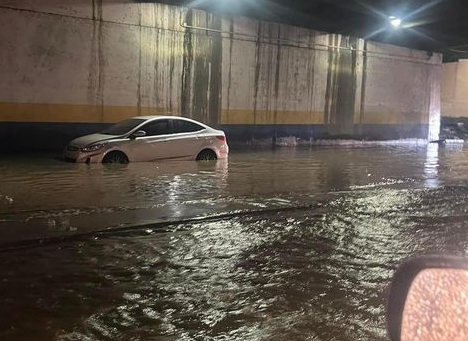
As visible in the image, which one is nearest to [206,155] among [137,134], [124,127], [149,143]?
[149,143]

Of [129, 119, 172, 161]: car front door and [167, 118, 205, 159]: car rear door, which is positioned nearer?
[129, 119, 172, 161]: car front door

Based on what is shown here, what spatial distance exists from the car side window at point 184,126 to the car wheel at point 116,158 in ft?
5.50

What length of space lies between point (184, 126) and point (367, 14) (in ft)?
39.0

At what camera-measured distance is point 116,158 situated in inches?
563

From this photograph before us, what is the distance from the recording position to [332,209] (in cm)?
951

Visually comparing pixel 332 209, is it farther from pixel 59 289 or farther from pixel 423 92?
pixel 423 92

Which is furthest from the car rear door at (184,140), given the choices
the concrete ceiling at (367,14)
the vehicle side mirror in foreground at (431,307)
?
the vehicle side mirror in foreground at (431,307)

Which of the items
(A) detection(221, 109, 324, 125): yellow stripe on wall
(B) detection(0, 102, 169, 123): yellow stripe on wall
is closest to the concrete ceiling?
(A) detection(221, 109, 324, 125): yellow stripe on wall

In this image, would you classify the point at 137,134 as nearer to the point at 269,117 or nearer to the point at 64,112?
the point at 64,112

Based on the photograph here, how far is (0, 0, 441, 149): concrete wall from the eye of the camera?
17.2 meters

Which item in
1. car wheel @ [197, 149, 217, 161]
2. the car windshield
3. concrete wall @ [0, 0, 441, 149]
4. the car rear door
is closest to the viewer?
the car windshield

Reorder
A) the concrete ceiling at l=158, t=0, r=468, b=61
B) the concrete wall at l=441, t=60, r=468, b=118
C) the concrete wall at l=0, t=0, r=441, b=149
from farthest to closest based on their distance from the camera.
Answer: the concrete wall at l=441, t=60, r=468, b=118
the concrete ceiling at l=158, t=0, r=468, b=61
the concrete wall at l=0, t=0, r=441, b=149

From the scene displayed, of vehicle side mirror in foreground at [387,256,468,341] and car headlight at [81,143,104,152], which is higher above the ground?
car headlight at [81,143,104,152]

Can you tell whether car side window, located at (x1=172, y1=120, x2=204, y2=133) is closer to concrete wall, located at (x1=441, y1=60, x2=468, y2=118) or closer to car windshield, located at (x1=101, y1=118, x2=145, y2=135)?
car windshield, located at (x1=101, y1=118, x2=145, y2=135)
